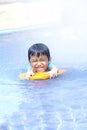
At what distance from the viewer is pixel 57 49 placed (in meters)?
6.38

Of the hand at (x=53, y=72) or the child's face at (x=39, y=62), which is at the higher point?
the child's face at (x=39, y=62)

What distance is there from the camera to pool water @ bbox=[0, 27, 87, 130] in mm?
3348

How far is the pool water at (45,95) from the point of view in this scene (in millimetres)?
3348

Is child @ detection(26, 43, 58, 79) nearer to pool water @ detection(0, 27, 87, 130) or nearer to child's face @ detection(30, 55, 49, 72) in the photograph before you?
child's face @ detection(30, 55, 49, 72)

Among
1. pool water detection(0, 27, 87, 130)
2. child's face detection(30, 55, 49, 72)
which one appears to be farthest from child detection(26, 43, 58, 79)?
pool water detection(0, 27, 87, 130)

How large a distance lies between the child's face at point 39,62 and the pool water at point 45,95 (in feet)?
0.52

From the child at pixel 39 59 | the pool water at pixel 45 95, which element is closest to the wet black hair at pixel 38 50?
the child at pixel 39 59

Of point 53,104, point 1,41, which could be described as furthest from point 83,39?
point 53,104

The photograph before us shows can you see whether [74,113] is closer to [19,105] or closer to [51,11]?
[19,105]

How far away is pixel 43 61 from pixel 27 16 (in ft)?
17.4

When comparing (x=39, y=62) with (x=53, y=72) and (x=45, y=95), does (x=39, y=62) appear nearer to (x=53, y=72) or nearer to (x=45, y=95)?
(x=53, y=72)

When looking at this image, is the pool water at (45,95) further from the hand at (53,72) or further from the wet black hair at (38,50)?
the wet black hair at (38,50)

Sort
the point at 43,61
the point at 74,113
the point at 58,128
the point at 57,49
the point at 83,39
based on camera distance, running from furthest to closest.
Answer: the point at 83,39, the point at 57,49, the point at 43,61, the point at 74,113, the point at 58,128

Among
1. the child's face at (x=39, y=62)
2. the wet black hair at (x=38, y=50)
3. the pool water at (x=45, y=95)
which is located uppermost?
the wet black hair at (x=38, y=50)
